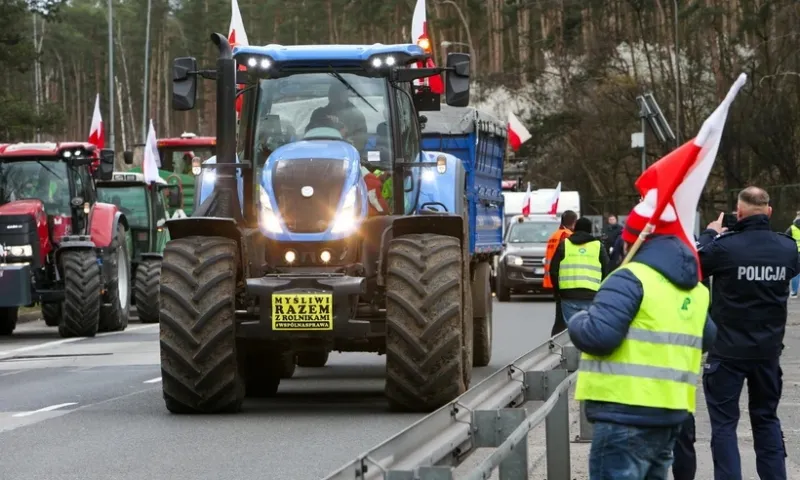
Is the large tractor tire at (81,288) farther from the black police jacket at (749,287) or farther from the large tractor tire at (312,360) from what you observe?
the black police jacket at (749,287)

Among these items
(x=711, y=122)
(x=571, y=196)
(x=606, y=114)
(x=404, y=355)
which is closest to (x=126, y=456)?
(x=404, y=355)

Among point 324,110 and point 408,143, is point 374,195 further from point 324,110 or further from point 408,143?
point 324,110

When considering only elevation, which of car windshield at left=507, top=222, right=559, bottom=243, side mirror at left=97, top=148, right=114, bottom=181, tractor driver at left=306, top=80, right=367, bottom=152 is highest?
tractor driver at left=306, top=80, right=367, bottom=152

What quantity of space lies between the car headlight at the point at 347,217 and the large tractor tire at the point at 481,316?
15.0ft

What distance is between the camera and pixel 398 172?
14617 mm

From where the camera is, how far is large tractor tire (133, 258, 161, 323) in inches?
1163

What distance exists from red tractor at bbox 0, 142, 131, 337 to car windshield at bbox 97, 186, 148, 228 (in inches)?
203

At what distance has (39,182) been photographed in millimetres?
26250

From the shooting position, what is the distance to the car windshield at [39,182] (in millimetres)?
26094

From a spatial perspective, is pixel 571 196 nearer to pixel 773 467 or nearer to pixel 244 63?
pixel 244 63

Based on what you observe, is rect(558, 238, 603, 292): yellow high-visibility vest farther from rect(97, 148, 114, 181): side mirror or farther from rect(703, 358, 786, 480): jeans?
rect(97, 148, 114, 181): side mirror

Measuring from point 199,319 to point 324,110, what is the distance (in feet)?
7.29

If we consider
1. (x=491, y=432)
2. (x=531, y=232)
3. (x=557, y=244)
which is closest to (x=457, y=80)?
(x=557, y=244)

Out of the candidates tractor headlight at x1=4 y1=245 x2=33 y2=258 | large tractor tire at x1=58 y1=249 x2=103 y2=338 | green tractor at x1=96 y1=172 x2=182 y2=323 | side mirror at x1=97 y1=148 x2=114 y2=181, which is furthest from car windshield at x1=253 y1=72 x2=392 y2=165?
green tractor at x1=96 y1=172 x2=182 y2=323
